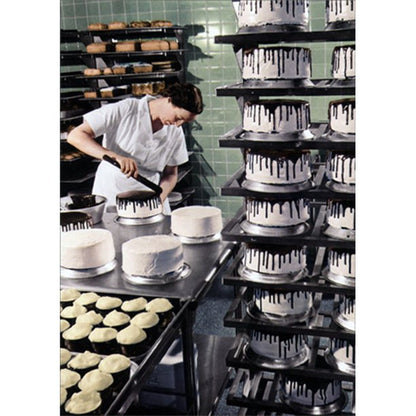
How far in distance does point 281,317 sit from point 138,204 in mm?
649

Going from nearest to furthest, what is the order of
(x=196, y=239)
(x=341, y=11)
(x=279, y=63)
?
1. (x=341, y=11)
2. (x=279, y=63)
3. (x=196, y=239)

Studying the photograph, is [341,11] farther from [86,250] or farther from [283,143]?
[86,250]

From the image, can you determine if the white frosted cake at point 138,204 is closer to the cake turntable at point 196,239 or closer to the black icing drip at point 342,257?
the cake turntable at point 196,239

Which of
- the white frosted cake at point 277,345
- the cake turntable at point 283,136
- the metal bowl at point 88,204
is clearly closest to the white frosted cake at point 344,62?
the cake turntable at point 283,136

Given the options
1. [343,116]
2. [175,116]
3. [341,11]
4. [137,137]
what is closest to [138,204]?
[137,137]

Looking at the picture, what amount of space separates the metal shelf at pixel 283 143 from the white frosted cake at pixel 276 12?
0.29 m

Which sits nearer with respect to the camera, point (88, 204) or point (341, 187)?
point (341, 187)

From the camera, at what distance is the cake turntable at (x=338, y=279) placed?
1.49 m

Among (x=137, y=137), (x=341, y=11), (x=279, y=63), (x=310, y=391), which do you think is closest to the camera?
(x=341, y=11)

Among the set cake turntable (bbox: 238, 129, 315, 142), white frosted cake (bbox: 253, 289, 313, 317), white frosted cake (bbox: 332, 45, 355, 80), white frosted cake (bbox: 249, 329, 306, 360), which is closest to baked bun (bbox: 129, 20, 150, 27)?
cake turntable (bbox: 238, 129, 315, 142)

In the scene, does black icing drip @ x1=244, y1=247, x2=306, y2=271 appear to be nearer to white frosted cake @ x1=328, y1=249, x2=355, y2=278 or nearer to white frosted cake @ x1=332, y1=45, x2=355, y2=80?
white frosted cake @ x1=328, y1=249, x2=355, y2=278

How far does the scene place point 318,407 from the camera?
1743 millimetres
